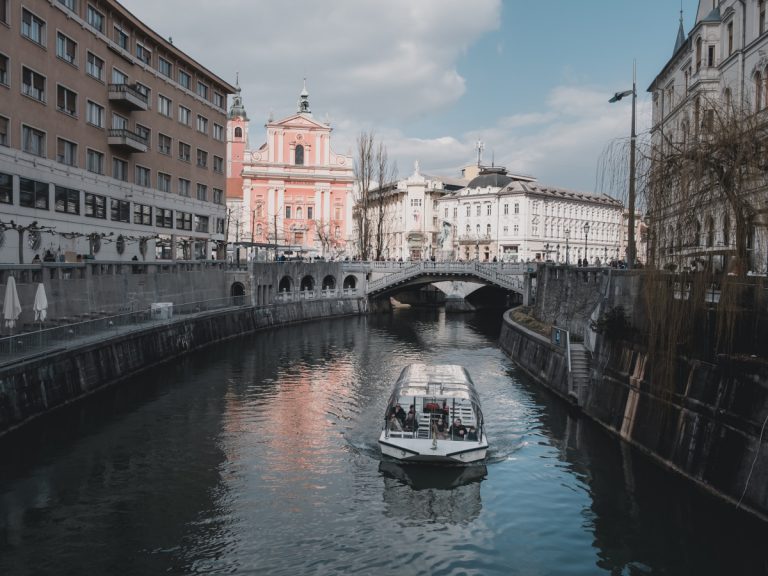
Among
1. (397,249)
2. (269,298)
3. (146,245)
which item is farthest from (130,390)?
(397,249)

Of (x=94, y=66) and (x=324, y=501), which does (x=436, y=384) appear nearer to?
(x=324, y=501)

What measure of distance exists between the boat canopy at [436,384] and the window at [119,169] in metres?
32.9

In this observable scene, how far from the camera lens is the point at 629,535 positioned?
65.2 feet

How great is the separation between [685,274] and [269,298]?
54.3 meters

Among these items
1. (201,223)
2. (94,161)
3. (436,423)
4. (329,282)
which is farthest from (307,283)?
(436,423)

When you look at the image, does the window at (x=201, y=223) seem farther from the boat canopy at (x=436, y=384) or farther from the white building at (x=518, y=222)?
the white building at (x=518, y=222)

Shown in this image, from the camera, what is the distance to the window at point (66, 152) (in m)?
45.7

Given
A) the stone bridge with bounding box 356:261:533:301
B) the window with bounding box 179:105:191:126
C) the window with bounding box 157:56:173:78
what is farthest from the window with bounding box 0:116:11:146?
the stone bridge with bounding box 356:261:533:301

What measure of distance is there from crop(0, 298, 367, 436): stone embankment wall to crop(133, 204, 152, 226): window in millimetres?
10137

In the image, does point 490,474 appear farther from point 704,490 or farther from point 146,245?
point 146,245

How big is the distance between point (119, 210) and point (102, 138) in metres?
5.94

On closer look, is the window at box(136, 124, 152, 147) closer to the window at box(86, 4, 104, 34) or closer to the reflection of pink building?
the window at box(86, 4, 104, 34)

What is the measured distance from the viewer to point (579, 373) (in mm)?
34750

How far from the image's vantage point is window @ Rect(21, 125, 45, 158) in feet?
137
